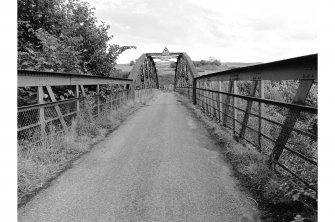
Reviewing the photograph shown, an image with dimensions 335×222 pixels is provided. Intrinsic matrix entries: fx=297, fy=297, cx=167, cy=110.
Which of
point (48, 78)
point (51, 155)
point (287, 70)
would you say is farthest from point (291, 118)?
point (48, 78)

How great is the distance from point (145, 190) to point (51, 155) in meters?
2.37

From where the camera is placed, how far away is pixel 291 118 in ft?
15.0

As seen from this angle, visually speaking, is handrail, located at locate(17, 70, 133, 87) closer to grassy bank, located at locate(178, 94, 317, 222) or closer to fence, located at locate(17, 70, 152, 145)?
fence, located at locate(17, 70, 152, 145)

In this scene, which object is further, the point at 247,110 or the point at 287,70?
the point at 247,110

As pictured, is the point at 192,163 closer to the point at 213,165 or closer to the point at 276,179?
the point at 213,165

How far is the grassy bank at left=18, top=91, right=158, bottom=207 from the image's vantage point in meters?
4.52

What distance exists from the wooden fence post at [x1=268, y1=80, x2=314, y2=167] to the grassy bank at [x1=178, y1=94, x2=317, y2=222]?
282mm

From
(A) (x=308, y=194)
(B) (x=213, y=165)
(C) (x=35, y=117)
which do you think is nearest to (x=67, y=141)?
(C) (x=35, y=117)

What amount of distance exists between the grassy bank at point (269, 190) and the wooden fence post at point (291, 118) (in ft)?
0.93

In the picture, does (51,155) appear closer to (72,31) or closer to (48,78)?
(48,78)

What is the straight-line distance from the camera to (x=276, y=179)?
4520 mm

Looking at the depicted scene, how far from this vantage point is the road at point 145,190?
12.1 ft

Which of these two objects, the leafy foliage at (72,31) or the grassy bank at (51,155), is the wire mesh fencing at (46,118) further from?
the leafy foliage at (72,31)

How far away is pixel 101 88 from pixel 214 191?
33.0 feet
